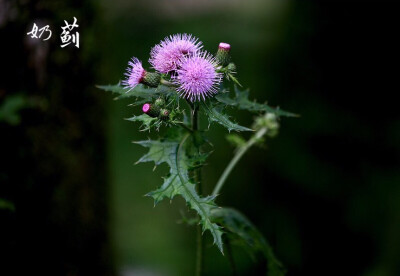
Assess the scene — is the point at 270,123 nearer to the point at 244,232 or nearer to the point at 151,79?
the point at 244,232

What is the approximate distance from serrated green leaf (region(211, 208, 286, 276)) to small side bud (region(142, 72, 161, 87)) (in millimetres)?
649

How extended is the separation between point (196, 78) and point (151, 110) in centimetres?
21

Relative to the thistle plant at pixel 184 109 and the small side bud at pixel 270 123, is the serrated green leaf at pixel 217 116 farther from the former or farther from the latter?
the small side bud at pixel 270 123

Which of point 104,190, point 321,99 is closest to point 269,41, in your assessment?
point 321,99

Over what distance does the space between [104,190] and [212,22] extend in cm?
294

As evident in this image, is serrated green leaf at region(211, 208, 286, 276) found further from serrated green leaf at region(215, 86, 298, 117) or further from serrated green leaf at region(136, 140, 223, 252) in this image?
serrated green leaf at region(215, 86, 298, 117)

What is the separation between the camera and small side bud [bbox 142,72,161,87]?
182 centimetres

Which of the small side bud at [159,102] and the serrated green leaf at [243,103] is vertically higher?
the serrated green leaf at [243,103]

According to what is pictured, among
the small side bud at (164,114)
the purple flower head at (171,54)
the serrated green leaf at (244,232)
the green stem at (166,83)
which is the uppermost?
the purple flower head at (171,54)

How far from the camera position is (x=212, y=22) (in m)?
5.57

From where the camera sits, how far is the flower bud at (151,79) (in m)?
1.82

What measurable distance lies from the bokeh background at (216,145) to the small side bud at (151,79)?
112 centimetres

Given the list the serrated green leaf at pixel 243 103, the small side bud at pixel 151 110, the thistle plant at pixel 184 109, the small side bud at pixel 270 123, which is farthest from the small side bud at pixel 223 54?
the small side bud at pixel 270 123

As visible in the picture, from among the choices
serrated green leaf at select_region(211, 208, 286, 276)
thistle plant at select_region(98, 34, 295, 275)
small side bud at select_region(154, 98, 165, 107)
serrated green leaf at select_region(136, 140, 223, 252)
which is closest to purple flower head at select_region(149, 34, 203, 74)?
thistle plant at select_region(98, 34, 295, 275)
